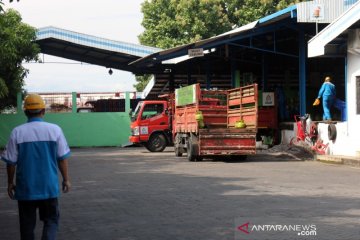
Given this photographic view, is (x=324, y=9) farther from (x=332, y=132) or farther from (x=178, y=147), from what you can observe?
(x=178, y=147)

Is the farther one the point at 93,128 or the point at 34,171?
the point at 93,128

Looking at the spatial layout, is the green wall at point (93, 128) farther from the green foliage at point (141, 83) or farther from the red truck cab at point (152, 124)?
the green foliage at point (141, 83)

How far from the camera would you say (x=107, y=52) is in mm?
33875

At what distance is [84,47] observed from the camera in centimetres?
3328

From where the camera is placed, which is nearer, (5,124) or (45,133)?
(45,133)

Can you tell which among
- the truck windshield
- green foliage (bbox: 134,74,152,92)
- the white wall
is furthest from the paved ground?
green foliage (bbox: 134,74,152,92)

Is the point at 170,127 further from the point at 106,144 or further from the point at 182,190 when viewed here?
the point at 182,190

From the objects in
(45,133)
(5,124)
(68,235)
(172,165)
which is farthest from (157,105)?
(45,133)

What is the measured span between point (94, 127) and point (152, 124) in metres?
10.1

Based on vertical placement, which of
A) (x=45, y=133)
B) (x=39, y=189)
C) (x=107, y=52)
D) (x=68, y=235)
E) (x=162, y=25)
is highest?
(x=162, y=25)

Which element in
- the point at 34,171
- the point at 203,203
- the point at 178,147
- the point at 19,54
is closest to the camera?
the point at 34,171

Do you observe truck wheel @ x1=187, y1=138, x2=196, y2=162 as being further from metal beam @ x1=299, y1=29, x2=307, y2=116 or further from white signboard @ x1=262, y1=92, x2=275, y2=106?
white signboard @ x1=262, y1=92, x2=275, y2=106

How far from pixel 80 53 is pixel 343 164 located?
21.7 metres

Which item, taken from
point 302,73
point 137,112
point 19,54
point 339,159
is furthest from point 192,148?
point 19,54
